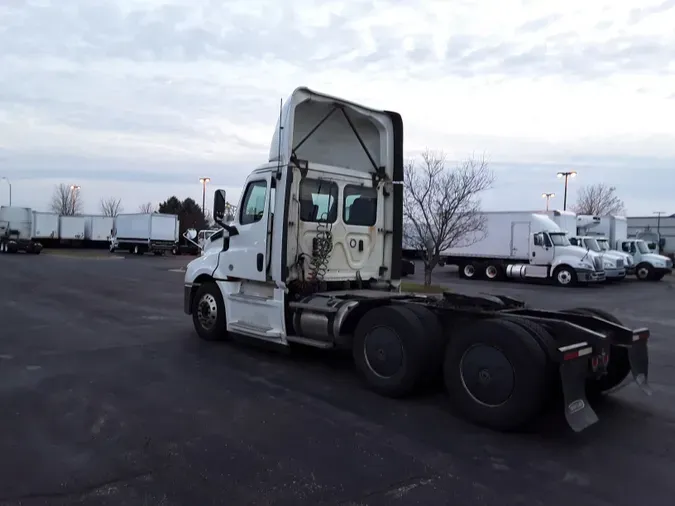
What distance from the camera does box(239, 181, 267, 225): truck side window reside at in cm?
899

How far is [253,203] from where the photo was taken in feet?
30.2

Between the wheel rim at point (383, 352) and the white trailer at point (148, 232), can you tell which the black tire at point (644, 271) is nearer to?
the wheel rim at point (383, 352)

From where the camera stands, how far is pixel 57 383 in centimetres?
712

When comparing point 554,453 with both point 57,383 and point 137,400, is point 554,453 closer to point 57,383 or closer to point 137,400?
point 137,400

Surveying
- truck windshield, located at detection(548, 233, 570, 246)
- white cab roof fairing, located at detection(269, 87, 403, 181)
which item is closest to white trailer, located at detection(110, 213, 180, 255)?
truck windshield, located at detection(548, 233, 570, 246)

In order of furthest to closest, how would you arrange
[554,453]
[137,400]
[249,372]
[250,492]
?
[249,372] < [137,400] < [554,453] < [250,492]

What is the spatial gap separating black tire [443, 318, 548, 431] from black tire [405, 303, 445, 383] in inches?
13.1

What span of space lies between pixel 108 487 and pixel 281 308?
173 inches

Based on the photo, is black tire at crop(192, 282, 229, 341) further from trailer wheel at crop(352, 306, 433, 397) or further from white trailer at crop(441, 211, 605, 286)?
white trailer at crop(441, 211, 605, 286)

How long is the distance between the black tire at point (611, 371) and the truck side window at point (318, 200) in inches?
151

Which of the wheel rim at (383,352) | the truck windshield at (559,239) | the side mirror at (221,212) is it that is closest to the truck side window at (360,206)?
the side mirror at (221,212)

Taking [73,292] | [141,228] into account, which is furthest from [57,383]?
[141,228]

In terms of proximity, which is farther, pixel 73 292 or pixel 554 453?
pixel 73 292

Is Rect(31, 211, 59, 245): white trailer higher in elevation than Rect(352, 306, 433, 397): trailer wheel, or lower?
higher
